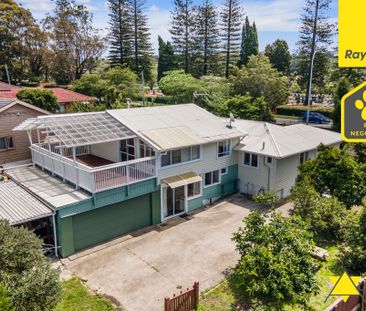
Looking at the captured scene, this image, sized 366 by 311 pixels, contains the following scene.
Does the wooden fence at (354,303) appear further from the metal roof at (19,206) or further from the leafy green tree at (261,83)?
the leafy green tree at (261,83)

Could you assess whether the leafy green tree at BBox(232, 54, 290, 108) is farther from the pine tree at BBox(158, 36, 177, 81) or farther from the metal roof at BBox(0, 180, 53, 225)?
the metal roof at BBox(0, 180, 53, 225)

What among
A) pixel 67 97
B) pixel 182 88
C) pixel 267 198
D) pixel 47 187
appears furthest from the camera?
pixel 182 88

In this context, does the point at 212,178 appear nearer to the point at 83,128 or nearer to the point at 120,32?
the point at 83,128

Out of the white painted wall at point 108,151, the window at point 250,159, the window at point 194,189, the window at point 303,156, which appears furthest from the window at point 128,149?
the window at point 303,156

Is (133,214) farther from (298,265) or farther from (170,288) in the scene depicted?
(298,265)

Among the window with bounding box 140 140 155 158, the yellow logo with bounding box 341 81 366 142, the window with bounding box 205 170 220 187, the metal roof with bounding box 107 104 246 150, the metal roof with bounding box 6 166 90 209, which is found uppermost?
the yellow logo with bounding box 341 81 366 142

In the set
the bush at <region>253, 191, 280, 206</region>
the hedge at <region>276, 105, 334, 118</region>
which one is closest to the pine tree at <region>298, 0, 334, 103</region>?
the hedge at <region>276, 105, 334, 118</region>

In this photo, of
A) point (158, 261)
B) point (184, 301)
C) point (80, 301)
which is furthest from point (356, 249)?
point (80, 301)
